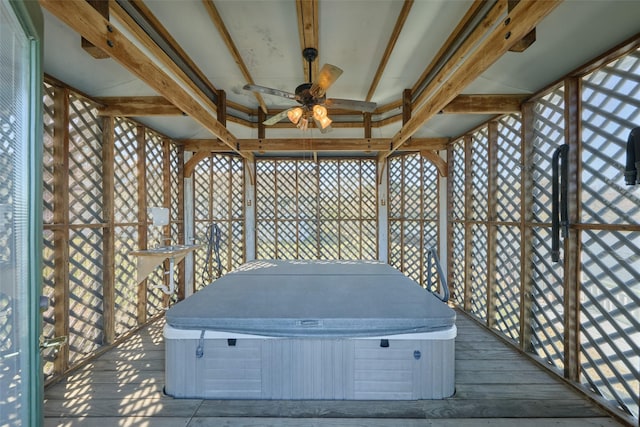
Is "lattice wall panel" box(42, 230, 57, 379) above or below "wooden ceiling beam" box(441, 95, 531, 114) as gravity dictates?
below

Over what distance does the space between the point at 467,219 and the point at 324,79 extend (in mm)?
2676

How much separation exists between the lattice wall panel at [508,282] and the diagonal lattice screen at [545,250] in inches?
10.4

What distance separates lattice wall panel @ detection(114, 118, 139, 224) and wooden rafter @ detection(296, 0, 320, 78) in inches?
91.3

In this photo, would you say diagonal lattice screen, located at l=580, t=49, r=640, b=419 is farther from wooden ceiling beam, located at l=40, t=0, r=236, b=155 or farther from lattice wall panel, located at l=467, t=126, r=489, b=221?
wooden ceiling beam, located at l=40, t=0, r=236, b=155

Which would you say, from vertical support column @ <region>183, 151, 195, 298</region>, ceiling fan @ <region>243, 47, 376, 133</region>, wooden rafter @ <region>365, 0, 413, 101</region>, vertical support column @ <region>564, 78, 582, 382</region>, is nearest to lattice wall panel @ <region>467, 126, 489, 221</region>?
vertical support column @ <region>564, 78, 582, 382</region>

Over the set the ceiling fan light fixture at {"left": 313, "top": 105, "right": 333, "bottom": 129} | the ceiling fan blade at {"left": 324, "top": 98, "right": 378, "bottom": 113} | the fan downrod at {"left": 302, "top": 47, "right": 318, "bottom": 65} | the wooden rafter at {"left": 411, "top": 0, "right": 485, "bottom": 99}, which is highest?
the wooden rafter at {"left": 411, "top": 0, "right": 485, "bottom": 99}

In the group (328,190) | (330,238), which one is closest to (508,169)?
(328,190)

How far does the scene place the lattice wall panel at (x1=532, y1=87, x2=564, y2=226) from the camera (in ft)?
7.57

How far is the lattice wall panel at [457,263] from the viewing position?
12.6ft

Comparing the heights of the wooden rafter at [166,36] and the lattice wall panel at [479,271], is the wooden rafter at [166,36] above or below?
above

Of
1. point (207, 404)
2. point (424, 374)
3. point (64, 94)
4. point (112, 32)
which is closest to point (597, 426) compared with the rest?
point (424, 374)

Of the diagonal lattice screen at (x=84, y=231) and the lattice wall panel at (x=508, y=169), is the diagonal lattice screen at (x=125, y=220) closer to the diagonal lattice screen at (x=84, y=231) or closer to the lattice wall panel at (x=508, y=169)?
the diagonal lattice screen at (x=84, y=231)

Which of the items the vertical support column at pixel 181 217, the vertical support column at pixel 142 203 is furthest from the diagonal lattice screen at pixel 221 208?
the vertical support column at pixel 142 203

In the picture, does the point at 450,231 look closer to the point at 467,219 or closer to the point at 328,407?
the point at 467,219
